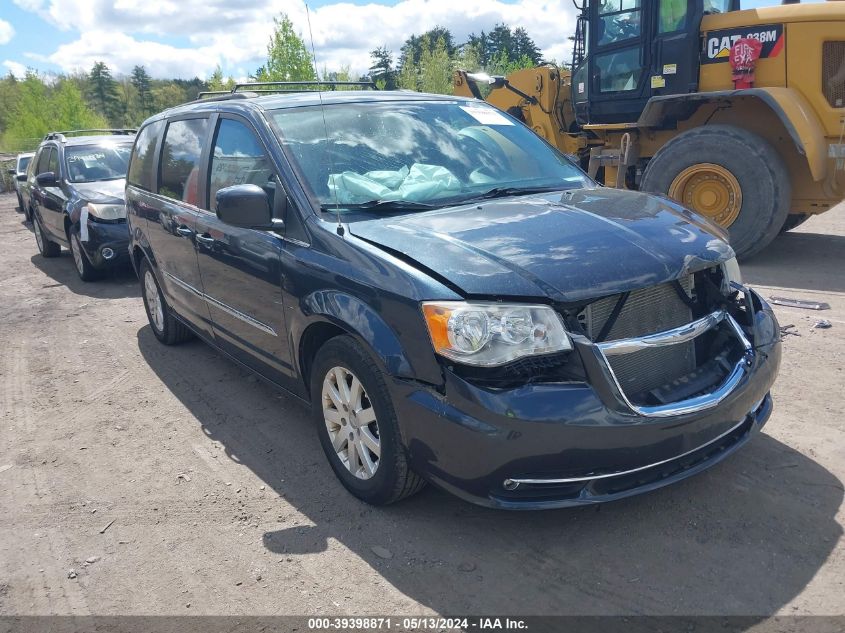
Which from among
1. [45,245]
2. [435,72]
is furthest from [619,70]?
[435,72]

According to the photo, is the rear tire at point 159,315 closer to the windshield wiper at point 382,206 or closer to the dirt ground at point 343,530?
the dirt ground at point 343,530

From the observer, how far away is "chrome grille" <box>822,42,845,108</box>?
23.3 feet

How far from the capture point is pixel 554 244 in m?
3.05

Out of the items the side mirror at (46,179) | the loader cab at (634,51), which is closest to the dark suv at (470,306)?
the loader cab at (634,51)

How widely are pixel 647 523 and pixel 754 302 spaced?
1.21 m

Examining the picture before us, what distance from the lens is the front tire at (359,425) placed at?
3027 millimetres

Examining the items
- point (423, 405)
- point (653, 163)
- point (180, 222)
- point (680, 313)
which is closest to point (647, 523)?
point (680, 313)

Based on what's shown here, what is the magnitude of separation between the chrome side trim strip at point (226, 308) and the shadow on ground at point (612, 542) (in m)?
0.81

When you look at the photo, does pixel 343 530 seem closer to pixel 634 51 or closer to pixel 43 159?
pixel 634 51

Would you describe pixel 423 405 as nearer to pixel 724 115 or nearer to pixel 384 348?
pixel 384 348

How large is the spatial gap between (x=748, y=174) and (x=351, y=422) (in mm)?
5818

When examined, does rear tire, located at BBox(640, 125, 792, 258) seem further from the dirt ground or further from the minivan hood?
the minivan hood

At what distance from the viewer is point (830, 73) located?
7.15 meters

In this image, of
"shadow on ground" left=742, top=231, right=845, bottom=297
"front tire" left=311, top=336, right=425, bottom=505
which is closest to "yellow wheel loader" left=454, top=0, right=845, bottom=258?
"shadow on ground" left=742, top=231, right=845, bottom=297
